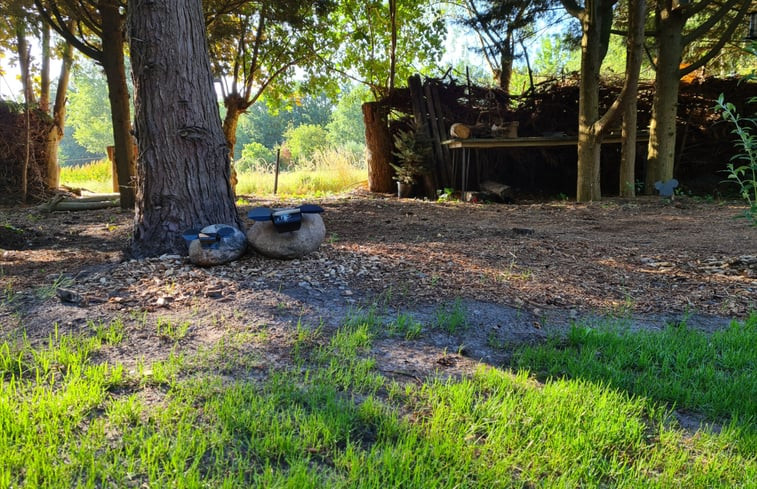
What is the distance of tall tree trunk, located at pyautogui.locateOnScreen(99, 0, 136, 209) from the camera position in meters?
6.77

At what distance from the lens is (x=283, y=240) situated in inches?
134

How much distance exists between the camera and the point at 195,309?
101 inches

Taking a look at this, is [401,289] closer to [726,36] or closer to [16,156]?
[726,36]

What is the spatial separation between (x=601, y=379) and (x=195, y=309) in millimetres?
2032

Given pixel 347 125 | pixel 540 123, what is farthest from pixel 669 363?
pixel 347 125

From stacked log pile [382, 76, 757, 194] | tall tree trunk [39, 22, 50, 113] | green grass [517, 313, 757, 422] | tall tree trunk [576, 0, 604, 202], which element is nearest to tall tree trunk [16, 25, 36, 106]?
tall tree trunk [39, 22, 50, 113]

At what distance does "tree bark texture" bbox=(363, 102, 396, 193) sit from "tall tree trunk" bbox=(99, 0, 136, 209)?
4802 mm

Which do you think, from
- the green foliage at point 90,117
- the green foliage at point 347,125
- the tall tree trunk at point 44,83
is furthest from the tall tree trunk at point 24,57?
the green foliage at point 90,117

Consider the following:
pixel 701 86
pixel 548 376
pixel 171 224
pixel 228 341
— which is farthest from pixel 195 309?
pixel 701 86

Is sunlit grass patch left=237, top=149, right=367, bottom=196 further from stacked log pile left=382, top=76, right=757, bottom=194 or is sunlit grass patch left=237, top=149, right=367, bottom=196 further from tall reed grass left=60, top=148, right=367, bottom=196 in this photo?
stacked log pile left=382, top=76, right=757, bottom=194

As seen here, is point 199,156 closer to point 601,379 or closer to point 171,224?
point 171,224

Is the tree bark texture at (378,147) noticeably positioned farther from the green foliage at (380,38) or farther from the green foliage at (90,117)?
the green foliage at (90,117)

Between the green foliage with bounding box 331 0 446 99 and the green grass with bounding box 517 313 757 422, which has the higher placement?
the green foliage with bounding box 331 0 446 99

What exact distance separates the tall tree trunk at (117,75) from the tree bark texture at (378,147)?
189 inches
